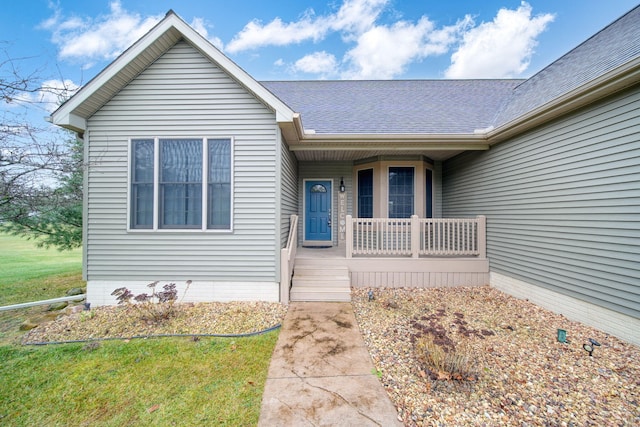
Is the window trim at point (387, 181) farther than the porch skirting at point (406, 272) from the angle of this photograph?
Yes

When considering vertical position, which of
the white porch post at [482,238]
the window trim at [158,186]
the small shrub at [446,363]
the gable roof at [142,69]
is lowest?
the small shrub at [446,363]

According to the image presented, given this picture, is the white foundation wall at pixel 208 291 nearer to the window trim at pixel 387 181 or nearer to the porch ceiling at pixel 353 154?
the porch ceiling at pixel 353 154

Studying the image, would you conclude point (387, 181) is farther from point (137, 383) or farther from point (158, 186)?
point (137, 383)

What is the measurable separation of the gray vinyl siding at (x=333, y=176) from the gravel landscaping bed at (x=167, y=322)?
3.74 m

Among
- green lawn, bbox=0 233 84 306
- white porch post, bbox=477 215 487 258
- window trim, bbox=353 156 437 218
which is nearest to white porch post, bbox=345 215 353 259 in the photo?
window trim, bbox=353 156 437 218

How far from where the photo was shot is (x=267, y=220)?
4758 mm

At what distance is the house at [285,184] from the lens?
3688 mm

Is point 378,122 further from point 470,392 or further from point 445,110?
point 470,392

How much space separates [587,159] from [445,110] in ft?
13.3

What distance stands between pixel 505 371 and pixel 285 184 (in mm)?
4464

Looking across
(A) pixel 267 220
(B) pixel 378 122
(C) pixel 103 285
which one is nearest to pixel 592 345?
(A) pixel 267 220

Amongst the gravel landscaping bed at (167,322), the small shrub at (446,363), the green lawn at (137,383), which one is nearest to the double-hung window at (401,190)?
the gravel landscaping bed at (167,322)

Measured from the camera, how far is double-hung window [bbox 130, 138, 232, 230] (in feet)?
15.6

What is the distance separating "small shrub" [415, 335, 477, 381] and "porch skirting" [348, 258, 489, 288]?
2.99m
